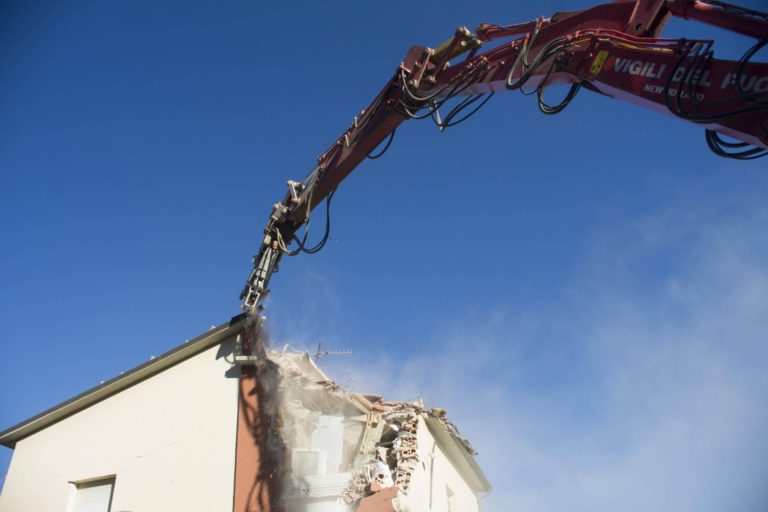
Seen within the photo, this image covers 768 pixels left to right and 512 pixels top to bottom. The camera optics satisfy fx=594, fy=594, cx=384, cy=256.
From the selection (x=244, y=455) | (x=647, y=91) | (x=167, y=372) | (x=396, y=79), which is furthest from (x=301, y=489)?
(x=647, y=91)

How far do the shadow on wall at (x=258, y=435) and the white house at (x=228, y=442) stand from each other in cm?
2

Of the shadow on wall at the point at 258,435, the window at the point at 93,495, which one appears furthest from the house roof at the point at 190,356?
the window at the point at 93,495

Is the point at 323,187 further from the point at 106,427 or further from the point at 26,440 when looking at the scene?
the point at 26,440

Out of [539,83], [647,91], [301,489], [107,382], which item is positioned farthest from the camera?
[107,382]

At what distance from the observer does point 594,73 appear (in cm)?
638

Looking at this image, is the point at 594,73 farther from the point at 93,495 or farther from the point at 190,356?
the point at 93,495

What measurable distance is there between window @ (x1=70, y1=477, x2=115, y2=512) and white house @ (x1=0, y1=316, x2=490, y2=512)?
22mm

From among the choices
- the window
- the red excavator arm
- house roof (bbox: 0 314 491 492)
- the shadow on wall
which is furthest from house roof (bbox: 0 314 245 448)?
the red excavator arm

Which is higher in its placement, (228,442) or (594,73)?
(594,73)

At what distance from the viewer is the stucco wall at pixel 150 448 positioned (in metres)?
10.5

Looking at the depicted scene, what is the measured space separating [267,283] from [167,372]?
2769 millimetres

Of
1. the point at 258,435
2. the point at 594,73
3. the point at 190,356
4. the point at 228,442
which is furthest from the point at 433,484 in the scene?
the point at 594,73

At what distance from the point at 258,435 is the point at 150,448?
2281mm

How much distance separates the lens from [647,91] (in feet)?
18.9
